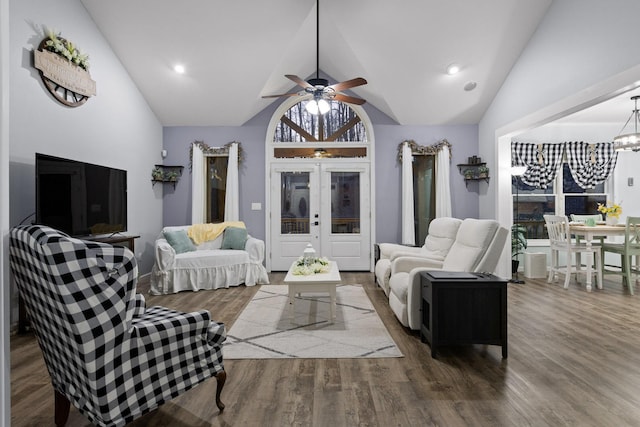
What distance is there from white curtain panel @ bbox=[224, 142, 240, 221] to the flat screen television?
1.77m

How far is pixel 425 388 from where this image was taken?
2.26 m

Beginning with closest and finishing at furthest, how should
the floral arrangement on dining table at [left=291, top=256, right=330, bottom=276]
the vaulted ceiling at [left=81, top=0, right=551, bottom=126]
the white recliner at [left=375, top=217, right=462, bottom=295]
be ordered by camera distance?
the floral arrangement on dining table at [left=291, top=256, right=330, bottom=276] → the white recliner at [left=375, top=217, right=462, bottom=295] → the vaulted ceiling at [left=81, top=0, right=551, bottom=126]

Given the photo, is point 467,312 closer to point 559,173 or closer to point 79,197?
point 79,197

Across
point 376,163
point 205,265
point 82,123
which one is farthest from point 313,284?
point 376,163

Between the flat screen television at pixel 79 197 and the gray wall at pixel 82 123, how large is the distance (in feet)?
0.83

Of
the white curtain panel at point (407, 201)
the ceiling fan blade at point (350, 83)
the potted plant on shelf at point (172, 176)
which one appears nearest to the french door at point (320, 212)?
the white curtain panel at point (407, 201)

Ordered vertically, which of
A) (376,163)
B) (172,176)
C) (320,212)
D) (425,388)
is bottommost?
(425,388)

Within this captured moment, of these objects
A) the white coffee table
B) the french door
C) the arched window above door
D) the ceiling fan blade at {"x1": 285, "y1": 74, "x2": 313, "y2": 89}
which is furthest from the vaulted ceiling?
the white coffee table

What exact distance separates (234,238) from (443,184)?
3531 mm

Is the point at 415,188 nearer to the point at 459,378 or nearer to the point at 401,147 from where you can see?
the point at 401,147

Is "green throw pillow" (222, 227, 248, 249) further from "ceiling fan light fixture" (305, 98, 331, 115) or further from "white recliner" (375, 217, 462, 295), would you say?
"ceiling fan light fixture" (305, 98, 331, 115)

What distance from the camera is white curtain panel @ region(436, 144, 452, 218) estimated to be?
20.7ft

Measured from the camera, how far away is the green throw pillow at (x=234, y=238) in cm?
562

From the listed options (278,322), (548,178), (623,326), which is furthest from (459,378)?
(548,178)
